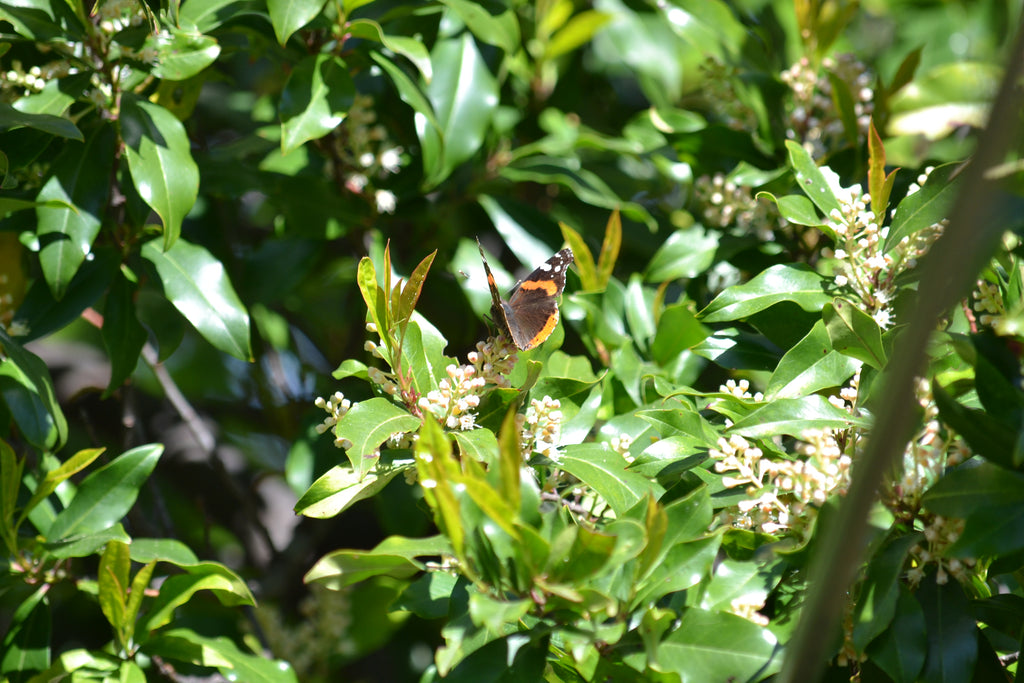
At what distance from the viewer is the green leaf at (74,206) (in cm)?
122

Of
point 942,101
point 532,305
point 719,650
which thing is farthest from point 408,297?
point 942,101

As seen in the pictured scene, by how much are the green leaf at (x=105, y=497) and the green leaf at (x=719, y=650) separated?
0.88m

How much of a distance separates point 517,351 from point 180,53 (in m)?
0.74

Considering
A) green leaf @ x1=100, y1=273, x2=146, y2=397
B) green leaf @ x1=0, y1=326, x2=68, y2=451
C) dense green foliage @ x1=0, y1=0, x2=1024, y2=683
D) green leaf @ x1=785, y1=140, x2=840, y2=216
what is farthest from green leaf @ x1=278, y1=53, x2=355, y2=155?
green leaf @ x1=785, y1=140, x2=840, y2=216

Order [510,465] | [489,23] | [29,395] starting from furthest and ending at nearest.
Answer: [489,23]
[29,395]
[510,465]

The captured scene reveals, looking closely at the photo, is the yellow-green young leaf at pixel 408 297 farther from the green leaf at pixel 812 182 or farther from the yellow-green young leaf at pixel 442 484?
the green leaf at pixel 812 182

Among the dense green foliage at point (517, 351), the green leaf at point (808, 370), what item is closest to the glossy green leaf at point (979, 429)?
the dense green foliage at point (517, 351)

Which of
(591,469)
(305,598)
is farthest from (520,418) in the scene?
(305,598)

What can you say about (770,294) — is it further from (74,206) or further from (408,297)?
(74,206)

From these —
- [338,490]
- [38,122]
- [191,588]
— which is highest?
[38,122]

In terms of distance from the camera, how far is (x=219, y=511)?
2242 mm

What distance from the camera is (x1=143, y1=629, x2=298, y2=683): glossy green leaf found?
4.09ft

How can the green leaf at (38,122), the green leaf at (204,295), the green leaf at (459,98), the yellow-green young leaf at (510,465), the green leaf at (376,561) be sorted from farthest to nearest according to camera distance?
1. the green leaf at (459,98)
2. the green leaf at (204,295)
3. the green leaf at (38,122)
4. the green leaf at (376,561)
5. the yellow-green young leaf at (510,465)

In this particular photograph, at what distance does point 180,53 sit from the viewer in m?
1.29
